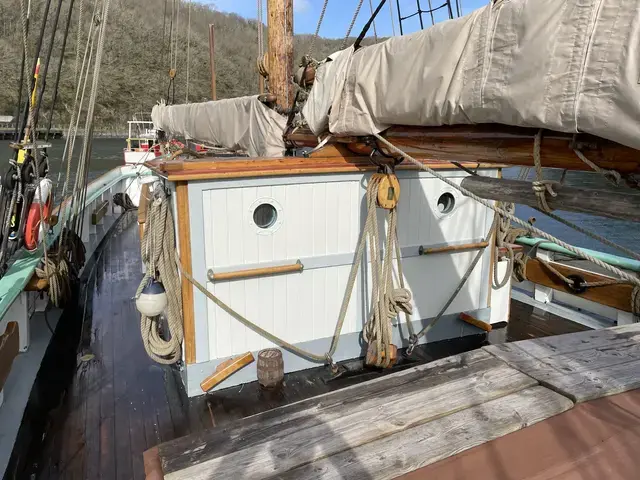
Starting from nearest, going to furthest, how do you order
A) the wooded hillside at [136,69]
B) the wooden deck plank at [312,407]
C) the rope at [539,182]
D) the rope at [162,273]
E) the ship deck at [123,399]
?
the rope at [539,182] < the wooden deck plank at [312,407] < the ship deck at [123,399] < the rope at [162,273] < the wooded hillside at [136,69]

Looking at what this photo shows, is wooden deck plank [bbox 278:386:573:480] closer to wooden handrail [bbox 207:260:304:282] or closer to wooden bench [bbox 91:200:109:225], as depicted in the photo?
wooden handrail [bbox 207:260:304:282]

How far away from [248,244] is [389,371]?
1.35 metres

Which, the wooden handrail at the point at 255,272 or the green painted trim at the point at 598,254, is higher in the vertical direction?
the wooden handrail at the point at 255,272

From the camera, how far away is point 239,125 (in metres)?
4.27

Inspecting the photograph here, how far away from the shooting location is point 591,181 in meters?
21.7

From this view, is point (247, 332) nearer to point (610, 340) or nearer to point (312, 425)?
point (312, 425)

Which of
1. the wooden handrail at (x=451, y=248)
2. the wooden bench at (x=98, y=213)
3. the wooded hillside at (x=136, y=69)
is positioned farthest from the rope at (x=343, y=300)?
the wooded hillside at (x=136, y=69)

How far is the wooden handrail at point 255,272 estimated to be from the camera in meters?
3.01

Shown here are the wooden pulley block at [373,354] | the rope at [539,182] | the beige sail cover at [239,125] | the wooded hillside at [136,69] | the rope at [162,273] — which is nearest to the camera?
the rope at [539,182]

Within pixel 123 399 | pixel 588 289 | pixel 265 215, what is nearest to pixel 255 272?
pixel 265 215

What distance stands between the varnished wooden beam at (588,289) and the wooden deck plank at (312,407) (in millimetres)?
2225

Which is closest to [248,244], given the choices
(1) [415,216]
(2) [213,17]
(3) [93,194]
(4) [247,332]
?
(4) [247,332]

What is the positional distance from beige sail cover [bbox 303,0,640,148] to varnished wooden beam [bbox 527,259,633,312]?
2.99 m

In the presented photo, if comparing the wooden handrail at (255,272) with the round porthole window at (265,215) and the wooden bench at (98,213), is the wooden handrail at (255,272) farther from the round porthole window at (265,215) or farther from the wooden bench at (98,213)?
the wooden bench at (98,213)
